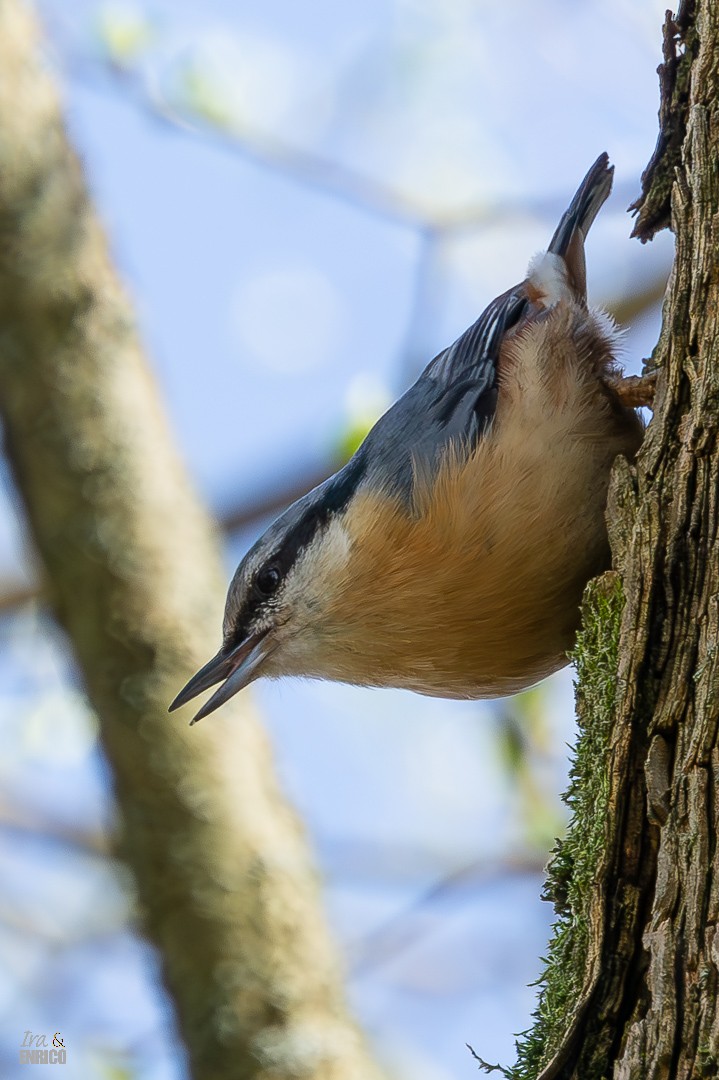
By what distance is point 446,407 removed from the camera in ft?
9.57

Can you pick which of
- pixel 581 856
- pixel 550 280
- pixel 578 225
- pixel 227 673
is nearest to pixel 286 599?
pixel 227 673

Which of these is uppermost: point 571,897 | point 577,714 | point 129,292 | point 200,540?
point 129,292

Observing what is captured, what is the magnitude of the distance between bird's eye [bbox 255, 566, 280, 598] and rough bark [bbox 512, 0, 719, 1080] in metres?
1.22

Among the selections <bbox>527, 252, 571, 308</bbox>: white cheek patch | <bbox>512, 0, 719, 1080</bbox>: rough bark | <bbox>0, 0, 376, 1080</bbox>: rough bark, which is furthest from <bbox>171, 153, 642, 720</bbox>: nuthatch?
<bbox>512, 0, 719, 1080</bbox>: rough bark

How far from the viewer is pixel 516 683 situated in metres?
2.88

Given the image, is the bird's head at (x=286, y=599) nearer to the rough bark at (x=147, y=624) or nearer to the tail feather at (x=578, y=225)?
the rough bark at (x=147, y=624)

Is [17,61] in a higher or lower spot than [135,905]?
higher

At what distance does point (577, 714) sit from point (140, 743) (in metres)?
1.35

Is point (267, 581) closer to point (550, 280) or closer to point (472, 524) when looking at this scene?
point (472, 524)

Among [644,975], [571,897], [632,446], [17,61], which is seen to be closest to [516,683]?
[632,446]

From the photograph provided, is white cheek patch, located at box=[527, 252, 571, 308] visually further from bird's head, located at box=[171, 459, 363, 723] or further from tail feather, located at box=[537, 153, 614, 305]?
bird's head, located at box=[171, 459, 363, 723]

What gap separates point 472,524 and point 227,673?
2.82 feet

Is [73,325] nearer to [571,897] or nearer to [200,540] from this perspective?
[200,540]

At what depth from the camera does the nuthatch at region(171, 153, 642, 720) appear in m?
2.63
